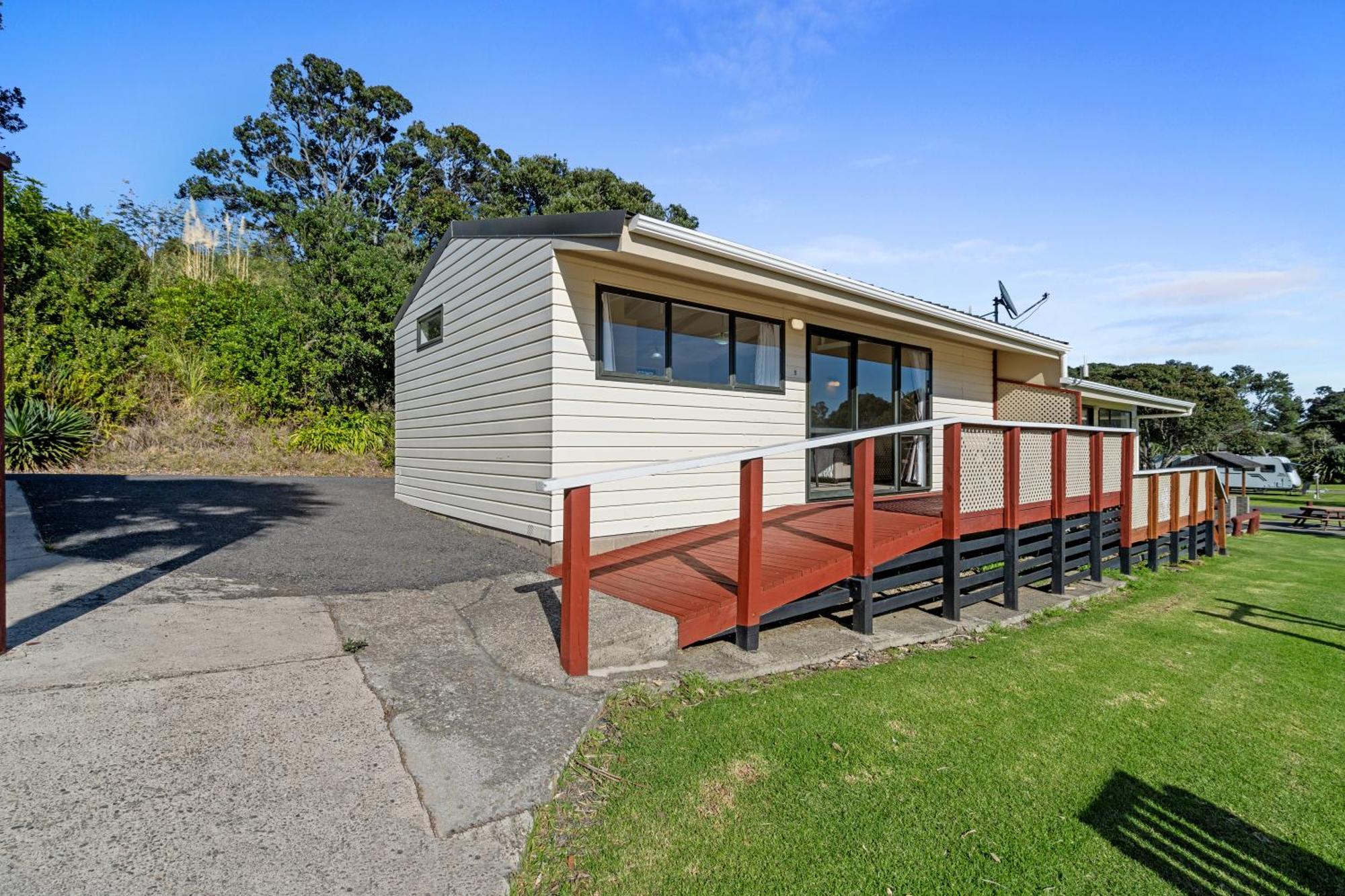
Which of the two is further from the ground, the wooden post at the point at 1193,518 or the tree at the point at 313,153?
the tree at the point at 313,153

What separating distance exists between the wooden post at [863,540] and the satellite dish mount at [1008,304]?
812 centimetres

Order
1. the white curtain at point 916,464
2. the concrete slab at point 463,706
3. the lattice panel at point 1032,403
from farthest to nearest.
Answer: the lattice panel at point 1032,403
the white curtain at point 916,464
the concrete slab at point 463,706

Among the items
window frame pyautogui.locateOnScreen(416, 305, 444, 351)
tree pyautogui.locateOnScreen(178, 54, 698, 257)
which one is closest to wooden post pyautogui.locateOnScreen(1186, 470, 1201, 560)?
window frame pyautogui.locateOnScreen(416, 305, 444, 351)

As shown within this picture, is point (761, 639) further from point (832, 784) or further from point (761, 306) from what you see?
point (761, 306)

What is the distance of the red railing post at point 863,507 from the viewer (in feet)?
12.8

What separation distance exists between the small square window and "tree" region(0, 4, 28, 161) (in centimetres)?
839

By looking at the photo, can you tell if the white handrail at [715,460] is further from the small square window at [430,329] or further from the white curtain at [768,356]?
the small square window at [430,329]

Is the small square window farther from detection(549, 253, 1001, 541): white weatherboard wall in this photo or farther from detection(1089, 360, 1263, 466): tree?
detection(1089, 360, 1263, 466): tree

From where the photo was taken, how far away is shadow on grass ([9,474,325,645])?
11.9 feet

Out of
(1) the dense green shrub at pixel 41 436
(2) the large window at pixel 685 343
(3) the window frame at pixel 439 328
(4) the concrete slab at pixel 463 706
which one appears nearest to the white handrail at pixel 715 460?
(4) the concrete slab at pixel 463 706

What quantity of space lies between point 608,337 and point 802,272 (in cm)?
192

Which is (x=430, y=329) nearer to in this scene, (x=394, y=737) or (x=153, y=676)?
(x=153, y=676)

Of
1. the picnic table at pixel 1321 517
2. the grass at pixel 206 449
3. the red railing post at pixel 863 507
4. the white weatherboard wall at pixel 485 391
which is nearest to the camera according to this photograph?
the red railing post at pixel 863 507

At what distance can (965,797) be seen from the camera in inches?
85.4
